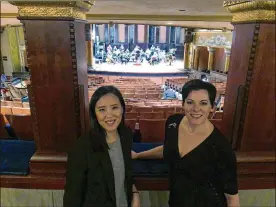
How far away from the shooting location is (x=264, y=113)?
209 cm

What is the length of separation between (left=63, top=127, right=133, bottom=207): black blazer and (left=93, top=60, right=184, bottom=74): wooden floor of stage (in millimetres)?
13788

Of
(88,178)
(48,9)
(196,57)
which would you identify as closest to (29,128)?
(48,9)

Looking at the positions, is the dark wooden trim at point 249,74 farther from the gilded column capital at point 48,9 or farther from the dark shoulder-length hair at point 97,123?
the gilded column capital at point 48,9

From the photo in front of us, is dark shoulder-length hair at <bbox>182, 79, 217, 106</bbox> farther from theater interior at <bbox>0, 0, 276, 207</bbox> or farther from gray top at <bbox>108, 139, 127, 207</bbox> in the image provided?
theater interior at <bbox>0, 0, 276, 207</bbox>

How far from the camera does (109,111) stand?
1237mm

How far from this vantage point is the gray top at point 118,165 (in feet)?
4.32

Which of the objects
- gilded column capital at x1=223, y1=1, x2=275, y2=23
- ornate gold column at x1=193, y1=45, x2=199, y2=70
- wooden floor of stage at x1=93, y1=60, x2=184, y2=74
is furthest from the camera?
ornate gold column at x1=193, y1=45, x2=199, y2=70

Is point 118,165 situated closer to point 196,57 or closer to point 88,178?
point 88,178

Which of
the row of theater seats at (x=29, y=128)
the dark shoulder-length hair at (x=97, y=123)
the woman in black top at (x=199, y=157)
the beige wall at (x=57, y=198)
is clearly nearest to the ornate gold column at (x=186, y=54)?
the row of theater seats at (x=29, y=128)

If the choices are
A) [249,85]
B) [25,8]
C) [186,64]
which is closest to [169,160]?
[249,85]

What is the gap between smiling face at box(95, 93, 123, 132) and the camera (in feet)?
4.06

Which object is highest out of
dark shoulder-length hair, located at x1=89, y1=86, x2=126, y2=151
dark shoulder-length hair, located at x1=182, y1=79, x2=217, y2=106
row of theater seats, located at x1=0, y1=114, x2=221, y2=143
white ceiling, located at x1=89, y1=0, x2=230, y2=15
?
white ceiling, located at x1=89, y1=0, x2=230, y2=15

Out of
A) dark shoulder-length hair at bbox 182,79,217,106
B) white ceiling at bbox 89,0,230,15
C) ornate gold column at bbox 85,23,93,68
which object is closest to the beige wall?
dark shoulder-length hair at bbox 182,79,217,106

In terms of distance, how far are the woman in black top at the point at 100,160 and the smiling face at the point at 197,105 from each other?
1.21ft
